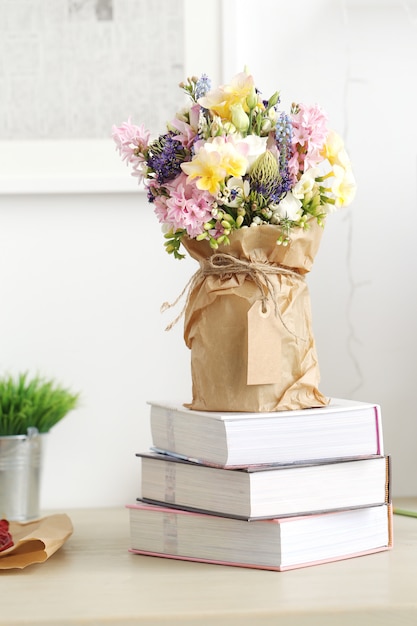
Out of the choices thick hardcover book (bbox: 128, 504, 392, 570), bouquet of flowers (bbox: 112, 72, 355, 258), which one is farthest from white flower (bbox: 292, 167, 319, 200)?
thick hardcover book (bbox: 128, 504, 392, 570)

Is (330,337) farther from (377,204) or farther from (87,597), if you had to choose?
(87,597)

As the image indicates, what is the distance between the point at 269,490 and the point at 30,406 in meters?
0.42

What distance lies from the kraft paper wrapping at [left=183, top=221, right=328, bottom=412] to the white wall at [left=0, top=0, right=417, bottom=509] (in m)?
0.35

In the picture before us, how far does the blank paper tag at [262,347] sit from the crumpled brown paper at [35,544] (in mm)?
286

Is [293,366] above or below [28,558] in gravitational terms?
above

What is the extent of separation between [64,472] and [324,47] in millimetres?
763

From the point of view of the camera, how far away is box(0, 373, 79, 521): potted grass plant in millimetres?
1089

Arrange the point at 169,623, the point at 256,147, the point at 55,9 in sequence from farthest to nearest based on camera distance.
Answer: the point at 55,9 < the point at 256,147 < the point at 169,623

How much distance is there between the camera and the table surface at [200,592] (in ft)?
2.26

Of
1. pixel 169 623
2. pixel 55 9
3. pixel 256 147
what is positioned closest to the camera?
pixel 169 623

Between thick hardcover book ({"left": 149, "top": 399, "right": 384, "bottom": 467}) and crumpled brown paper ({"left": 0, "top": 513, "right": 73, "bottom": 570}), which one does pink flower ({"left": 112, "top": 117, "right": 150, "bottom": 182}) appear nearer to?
thick hardcover book ({"left": 149, "top": 399, "right": 384, "bottom": 467})

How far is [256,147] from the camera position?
0.83 m

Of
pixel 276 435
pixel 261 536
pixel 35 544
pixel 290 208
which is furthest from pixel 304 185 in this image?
pixel 35 544

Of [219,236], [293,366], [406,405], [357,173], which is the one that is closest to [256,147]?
[219,236]
